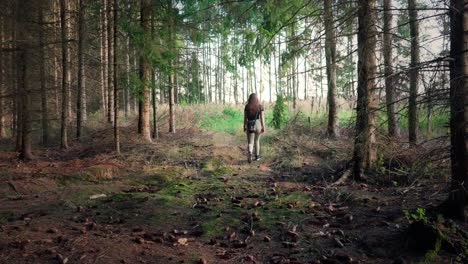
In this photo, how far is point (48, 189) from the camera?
8117 mm

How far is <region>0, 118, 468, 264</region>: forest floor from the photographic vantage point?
186 inches

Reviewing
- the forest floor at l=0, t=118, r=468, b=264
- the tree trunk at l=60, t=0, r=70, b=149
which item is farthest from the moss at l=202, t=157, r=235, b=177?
the tree trunk at l=60, t=0, r=70, b=149

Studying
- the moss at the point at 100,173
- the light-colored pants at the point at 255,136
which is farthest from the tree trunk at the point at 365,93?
the moss at the point at 100,173

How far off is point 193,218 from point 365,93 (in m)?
4.18

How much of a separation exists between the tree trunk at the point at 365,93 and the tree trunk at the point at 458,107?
1.79 metres

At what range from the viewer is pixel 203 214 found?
21.0ft

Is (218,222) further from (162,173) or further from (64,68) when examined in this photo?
(64,68)

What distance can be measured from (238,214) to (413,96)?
3382 millimetres

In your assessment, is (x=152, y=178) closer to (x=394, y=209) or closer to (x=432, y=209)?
(x=394, y=209)

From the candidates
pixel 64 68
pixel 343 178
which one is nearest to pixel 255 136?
pixel 343 178

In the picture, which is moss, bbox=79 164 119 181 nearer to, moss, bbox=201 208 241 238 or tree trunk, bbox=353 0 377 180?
moss, bbox=201 208 241 238

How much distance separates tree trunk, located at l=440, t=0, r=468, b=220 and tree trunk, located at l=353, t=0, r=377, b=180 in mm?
1788

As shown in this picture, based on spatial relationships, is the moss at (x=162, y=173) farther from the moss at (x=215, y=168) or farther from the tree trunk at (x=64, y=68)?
the tree trunk at (x=64, y=68)

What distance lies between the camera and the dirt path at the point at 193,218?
4719mm
